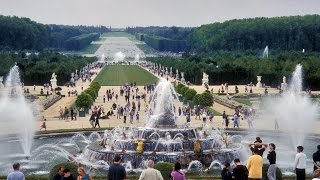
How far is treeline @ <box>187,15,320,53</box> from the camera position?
135 meters

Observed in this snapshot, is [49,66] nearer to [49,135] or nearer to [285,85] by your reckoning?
[285,85]

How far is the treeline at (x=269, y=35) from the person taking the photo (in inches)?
5330

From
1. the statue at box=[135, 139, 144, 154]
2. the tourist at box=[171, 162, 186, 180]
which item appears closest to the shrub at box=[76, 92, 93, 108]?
the statue at box=[135, 139, 144, 154]

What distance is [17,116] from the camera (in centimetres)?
4219

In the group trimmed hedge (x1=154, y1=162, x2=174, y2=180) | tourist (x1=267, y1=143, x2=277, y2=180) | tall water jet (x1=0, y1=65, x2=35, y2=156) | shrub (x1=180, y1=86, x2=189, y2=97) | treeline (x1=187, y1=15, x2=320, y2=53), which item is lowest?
tall water jet (x1=0, y1=65, x2=35, y2=156)

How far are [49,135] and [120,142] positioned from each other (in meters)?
8.62

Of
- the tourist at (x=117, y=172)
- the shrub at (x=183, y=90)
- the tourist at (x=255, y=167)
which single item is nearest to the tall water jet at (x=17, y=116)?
the shrub at (x=183, y=90)

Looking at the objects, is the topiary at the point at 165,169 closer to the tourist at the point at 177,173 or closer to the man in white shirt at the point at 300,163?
the man in white shirt at the point at 300,163

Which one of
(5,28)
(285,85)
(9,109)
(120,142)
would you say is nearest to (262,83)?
(285,85)

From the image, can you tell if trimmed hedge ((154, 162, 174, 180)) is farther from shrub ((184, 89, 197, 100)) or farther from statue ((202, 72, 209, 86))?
statue ((202, 72, 209, 86))

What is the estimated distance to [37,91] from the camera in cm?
6544

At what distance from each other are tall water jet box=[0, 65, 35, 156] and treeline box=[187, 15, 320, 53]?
267ft

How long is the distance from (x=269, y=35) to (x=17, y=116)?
10681cm

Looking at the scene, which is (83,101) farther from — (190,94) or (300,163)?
(300,163)
